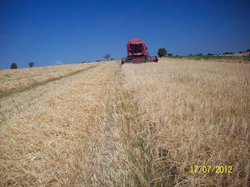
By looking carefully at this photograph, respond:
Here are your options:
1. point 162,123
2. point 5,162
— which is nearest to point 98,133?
point 162,123

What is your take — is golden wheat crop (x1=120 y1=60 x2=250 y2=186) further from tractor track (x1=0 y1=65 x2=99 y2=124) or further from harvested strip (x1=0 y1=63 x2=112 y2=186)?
tractor track (x1=0 y1=65 x2=99 y2=124)

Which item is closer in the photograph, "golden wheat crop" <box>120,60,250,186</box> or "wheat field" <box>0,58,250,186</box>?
"golden wheat crop" <box>120,60,250,186</box>

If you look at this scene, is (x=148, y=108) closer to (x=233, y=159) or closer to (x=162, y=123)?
(x=162, y=123)

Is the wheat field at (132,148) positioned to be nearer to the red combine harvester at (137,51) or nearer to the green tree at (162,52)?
the red combine harvester at (137,51)

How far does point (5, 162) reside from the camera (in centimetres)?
185

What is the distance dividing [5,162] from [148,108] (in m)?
2.47

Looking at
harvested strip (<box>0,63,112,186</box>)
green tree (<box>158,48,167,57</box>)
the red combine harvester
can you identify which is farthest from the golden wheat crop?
green tree (<box>158,48,167,57</box>)
